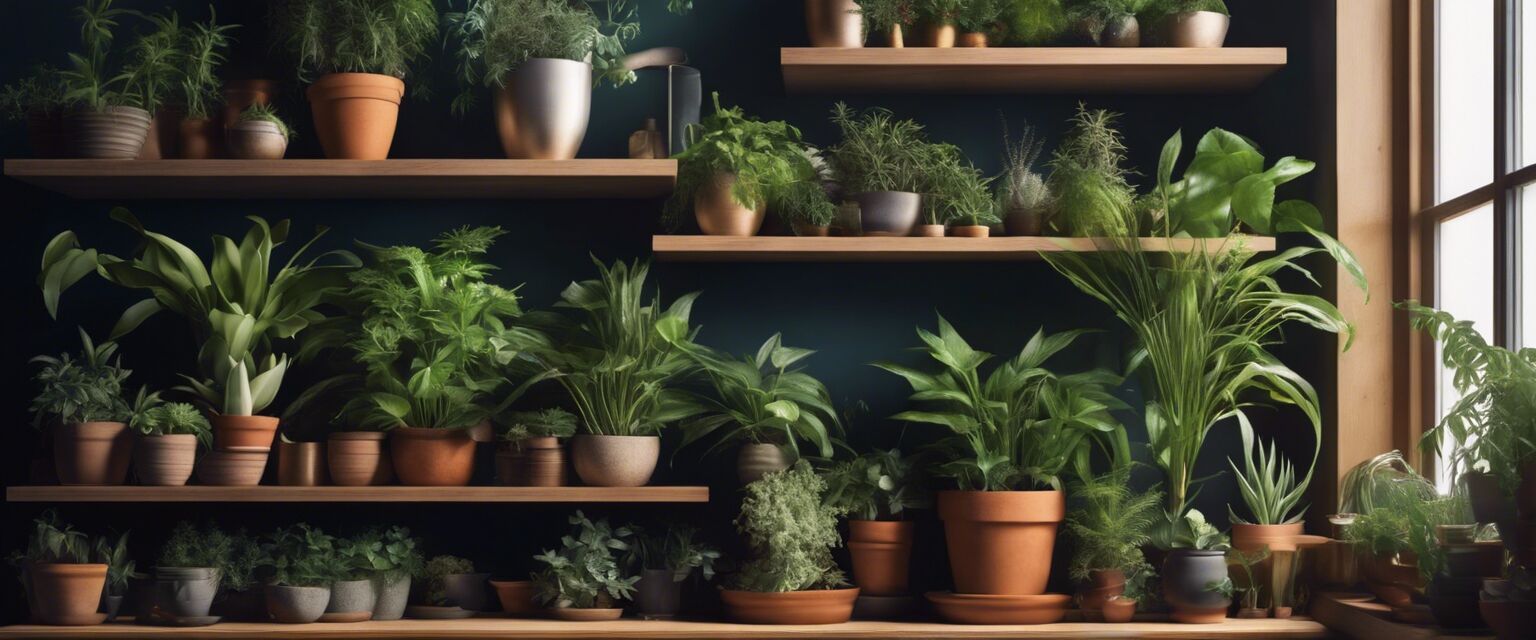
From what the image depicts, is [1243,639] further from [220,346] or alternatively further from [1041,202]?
[220,346]

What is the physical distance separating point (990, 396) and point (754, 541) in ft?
2.06

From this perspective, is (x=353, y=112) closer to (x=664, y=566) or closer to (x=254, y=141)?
(x=254, y=141)

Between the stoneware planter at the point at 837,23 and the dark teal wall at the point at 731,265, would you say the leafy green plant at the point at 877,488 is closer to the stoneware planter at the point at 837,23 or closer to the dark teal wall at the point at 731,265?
the dark teal wall at the point at 731,265

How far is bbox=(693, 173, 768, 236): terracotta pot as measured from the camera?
314 cm

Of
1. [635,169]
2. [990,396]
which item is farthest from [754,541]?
[635,169]

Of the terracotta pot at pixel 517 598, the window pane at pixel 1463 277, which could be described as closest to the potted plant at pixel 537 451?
the terracotta pot at pixel 517 598

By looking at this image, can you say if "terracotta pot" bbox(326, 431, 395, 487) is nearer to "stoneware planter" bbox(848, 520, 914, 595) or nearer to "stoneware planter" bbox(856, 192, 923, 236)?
"stoneware planter" bbox(848, 520, 914, 595)

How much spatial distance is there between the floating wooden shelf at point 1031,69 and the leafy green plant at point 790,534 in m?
0.91

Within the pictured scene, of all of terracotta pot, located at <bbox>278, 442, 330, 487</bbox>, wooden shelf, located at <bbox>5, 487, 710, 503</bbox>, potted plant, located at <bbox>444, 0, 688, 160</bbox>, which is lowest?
wooden shelf, located at <bbox>5, 487, 710, 503</bbox>

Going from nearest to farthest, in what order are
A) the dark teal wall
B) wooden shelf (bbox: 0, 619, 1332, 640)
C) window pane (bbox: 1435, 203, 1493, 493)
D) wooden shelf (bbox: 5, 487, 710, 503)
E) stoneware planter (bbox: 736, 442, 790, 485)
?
1. window pane (bbox: 1435, 203, 1493, 493)
2. wooden shelf (bbox: 0, 619, 1332, 640)
3. wooden shelf (bbox: 5, 487, 710, 503)
4. stoneware planter (bbox: 736, 442, 790, 485)
5. the dark teal wall

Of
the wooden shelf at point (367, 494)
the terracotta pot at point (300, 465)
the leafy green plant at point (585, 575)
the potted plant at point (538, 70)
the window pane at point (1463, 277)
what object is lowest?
the leafy green plant at point (585, 575)

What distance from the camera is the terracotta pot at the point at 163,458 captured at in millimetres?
3055

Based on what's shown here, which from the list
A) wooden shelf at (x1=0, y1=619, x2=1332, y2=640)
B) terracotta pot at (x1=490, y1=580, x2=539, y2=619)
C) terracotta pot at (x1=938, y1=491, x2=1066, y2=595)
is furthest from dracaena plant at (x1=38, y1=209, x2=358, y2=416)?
terracotta pot at (x1=938, y1=491, x2=1066, y2=595)

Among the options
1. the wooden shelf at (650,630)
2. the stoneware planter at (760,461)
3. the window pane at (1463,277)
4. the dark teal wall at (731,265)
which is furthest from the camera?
the dark teal wall at (731,265)
